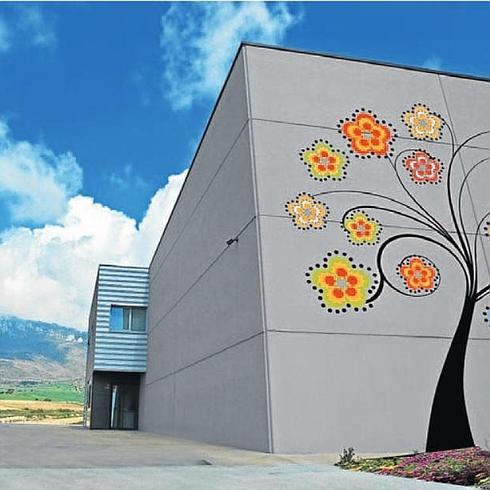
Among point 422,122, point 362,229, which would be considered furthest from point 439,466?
point 422,122

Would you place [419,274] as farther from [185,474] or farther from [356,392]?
[185,474]

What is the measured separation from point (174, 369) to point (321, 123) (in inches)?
452

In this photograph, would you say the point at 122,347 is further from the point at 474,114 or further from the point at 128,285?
the point at 474,114

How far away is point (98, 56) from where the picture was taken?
73.4 feet

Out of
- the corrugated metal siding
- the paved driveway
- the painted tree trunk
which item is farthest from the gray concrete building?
the corrugated metal siding

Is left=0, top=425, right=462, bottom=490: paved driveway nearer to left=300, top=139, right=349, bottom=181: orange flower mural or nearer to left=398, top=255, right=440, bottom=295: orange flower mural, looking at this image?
left=398, top=255, right=440, bottom=295: orange flower mural

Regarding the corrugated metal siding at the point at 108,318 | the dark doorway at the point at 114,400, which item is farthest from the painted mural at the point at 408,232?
the dark doorway at the point at 114,400

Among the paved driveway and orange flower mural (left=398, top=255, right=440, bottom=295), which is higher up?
orange flower mural (left=398, top=255, right=440, bottom=295)

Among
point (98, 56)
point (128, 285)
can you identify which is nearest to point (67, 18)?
point (98, 56)

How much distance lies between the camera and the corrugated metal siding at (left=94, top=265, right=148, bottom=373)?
1153 inches

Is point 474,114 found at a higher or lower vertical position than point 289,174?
higher

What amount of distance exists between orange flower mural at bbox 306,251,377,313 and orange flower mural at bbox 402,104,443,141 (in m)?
3.87

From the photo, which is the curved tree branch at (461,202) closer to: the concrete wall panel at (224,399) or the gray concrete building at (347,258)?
the gray concrete building at (347,258)

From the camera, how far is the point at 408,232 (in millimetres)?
13062
